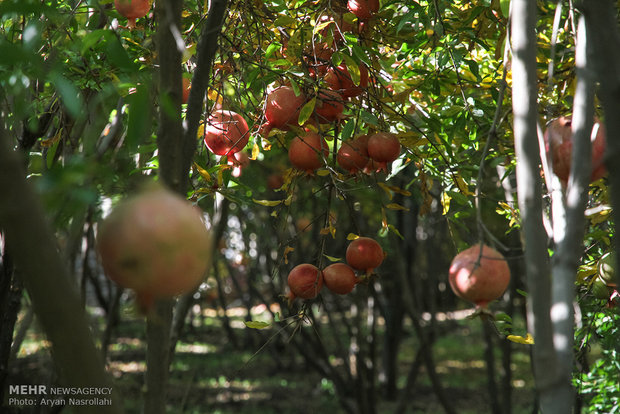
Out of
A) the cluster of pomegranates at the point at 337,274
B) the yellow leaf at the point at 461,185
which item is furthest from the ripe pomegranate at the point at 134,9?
the yellow leaf at the point at 461,185

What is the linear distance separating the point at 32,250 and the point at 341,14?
153cm

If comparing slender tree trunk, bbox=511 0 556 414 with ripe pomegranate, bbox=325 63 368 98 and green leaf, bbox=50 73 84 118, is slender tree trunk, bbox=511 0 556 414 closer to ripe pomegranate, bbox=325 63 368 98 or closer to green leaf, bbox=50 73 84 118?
green leaf, bbox=50 73 84 118

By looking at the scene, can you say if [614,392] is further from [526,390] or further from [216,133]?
[526,390]

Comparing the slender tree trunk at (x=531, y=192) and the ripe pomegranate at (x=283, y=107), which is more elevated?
the ripe pomegranate at (x=283, y=107)

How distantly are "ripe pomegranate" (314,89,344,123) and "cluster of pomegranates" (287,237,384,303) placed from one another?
1.36 feet

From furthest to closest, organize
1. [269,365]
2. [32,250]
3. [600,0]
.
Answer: [269,365], [600,0], [32,250]

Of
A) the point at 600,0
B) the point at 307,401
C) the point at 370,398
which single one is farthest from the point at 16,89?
the point at 307,401

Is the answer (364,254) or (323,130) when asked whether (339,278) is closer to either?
(364,254)

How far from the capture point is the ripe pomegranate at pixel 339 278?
198cm

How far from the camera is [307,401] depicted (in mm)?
6730

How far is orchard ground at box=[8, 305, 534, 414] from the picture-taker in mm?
6605

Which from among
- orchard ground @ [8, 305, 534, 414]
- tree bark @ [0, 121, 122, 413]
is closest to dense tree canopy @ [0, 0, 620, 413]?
tree bark @ [0, 121, 122, 413]

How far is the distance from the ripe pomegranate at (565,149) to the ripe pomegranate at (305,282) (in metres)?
0.85

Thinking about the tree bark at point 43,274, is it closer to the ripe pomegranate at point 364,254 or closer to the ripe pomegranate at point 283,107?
the ripe pomegranate at point 283,107
